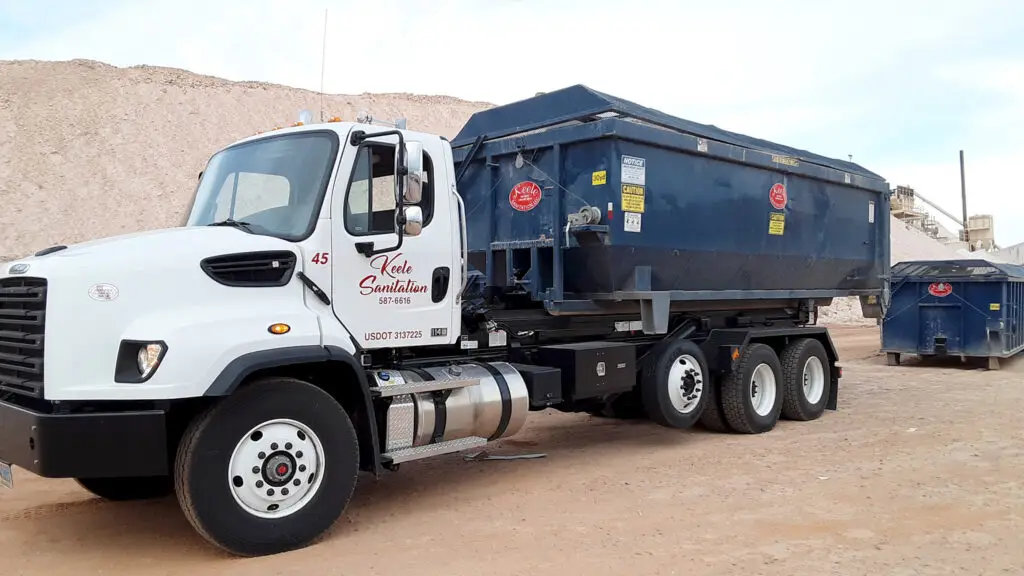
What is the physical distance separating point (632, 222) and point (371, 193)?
8.80 ft

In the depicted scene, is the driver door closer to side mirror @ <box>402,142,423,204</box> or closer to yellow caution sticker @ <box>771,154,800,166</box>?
side mirror @ <box>402,142,423,204</box>

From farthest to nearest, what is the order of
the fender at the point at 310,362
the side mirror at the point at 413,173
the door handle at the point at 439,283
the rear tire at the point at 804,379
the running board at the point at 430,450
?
the rear tire at the point at 804,379, the door handle at the point at 439,283, the running board at the point at 430,450, the side mirror at the point at 413,173, the fender at the point at 310,362

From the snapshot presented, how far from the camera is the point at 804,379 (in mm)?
9930

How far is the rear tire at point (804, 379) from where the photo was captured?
31.7ft

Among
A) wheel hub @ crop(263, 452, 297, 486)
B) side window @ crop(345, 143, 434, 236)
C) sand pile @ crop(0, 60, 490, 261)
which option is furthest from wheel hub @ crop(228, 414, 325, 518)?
sand pile @ crop(0, 60, 490, 261)

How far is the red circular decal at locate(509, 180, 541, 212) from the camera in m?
7.68

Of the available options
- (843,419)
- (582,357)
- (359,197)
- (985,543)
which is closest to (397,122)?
(359,197)

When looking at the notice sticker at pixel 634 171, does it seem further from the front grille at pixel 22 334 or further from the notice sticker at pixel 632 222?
the front grille at pixel 22 334

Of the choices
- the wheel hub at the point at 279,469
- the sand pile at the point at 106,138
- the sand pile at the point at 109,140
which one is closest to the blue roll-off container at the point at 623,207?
the wheel hub at the point at 279,469

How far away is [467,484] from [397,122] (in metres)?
3.08

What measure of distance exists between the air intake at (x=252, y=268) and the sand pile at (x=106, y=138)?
21395 mm

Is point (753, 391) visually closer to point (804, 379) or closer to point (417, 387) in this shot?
point (804, 379)

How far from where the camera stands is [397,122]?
6.33 meters

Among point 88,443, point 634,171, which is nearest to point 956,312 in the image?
Answer: point 634,171
